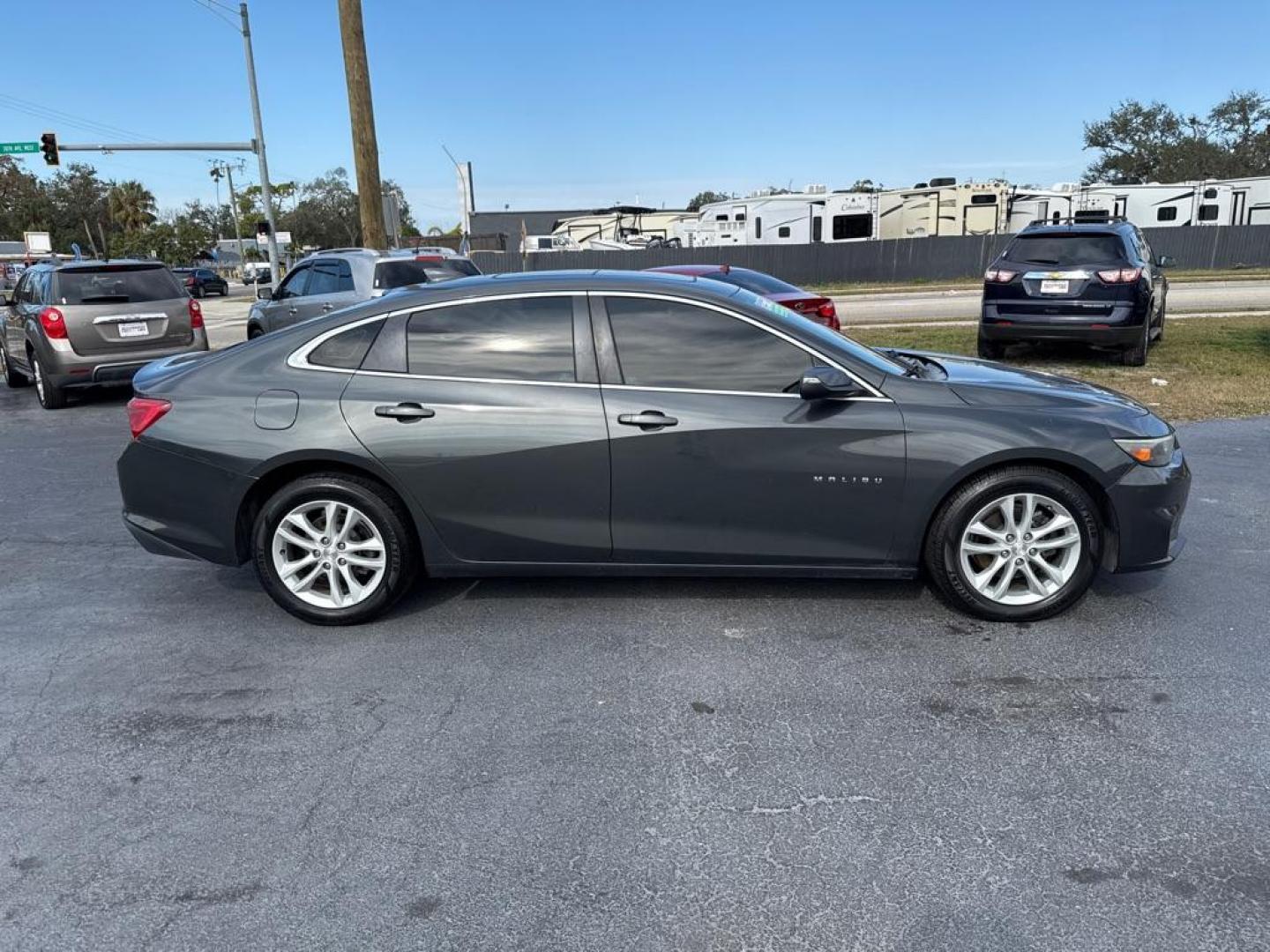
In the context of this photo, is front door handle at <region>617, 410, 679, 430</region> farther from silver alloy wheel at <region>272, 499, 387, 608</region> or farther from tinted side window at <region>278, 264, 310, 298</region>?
tinted side window at <region>278, 264, 310, 298</region>

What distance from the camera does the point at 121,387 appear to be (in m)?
12.6

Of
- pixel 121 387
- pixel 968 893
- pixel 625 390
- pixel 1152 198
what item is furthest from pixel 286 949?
pixel 1152 198

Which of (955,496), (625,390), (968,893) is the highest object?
(625,390)

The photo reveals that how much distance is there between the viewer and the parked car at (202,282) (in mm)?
41938

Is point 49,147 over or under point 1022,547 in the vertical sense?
over

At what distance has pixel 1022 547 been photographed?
4105 mm

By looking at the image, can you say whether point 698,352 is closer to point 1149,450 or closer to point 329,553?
point 329,553

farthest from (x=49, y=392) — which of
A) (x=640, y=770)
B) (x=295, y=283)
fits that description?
(x=640, y=770)

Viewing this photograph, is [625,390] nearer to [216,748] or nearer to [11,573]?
[216,748]

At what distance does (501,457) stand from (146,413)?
5.76 feet

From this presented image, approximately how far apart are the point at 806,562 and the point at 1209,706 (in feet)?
5.25

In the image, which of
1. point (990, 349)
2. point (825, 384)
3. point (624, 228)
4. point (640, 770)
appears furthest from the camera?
point (624, 228)

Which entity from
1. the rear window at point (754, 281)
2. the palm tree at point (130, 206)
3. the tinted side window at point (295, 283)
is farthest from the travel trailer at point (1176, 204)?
the palm tree at point (130, 206)

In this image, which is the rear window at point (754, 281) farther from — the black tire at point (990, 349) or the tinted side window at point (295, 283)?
the tinted side window at point (295, 283)
